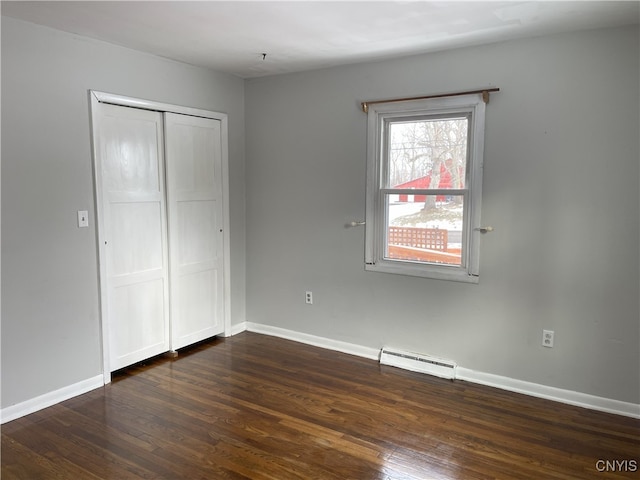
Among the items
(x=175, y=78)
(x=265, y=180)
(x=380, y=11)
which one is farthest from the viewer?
(x=265, y=180)

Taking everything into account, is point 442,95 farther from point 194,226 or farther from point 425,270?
point 194,226

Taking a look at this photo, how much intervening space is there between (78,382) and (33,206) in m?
1.20

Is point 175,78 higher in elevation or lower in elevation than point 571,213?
higher

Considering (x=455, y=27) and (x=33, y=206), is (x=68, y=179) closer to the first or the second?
(x=33, y=206)

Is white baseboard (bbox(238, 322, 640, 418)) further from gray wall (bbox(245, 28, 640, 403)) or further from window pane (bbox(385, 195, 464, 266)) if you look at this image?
window pane (bbox(385, 195, 464, 266))

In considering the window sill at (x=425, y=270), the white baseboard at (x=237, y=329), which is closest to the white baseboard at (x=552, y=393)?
the window sill at (x=425, y=270)

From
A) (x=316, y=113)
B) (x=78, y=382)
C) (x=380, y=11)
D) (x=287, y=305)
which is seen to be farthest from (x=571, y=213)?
(x=78, y=382)

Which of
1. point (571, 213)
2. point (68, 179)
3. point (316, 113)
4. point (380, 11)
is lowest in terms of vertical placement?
point (571, 213)

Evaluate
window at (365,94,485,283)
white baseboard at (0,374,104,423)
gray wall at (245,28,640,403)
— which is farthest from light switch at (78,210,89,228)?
window at (365,94,485,283)

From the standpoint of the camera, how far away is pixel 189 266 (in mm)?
3977

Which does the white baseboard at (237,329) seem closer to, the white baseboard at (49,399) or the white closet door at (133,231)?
the white closet door at (133,231)

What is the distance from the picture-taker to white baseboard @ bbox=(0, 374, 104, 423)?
2820mm

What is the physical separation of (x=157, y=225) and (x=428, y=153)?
214cm

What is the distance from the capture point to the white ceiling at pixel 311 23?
8.26 feet
